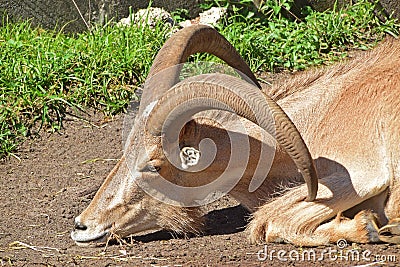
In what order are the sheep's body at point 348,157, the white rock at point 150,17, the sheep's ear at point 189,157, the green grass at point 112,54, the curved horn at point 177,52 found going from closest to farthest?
the sheep's body at point 348,157
the sheep's ear at point 189,157
the curved horn at point 177,52
the green grass at point 112,54
the white rock at point 150,17

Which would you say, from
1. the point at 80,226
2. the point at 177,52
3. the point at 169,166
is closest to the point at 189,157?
the point at 169,166

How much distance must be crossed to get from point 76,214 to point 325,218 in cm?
223

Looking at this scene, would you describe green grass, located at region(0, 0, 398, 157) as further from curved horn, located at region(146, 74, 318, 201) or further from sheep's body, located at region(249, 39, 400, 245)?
curved horn, located at region(146, 74, 318, 201)

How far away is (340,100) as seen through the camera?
6836 millimetres

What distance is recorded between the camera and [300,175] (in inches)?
266

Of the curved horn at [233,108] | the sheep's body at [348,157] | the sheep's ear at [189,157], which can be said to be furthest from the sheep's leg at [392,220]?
the sheep's ear at [189,157]

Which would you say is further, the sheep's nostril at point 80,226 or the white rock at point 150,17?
the white rock at point 150,17

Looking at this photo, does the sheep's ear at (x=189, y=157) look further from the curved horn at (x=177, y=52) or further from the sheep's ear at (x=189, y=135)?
the curved horn at (x=177, y=52)

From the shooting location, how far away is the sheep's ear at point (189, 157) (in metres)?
6.50

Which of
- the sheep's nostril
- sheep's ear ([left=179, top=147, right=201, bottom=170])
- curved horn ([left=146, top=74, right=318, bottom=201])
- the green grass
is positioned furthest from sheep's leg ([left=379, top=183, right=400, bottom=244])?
the green grass

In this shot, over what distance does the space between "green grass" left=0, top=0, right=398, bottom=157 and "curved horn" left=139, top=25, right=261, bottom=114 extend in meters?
2.28

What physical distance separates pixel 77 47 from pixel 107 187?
344 centimetres

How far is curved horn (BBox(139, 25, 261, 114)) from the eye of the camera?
264 inches

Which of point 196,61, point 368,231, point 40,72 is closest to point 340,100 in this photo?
point 368,231
